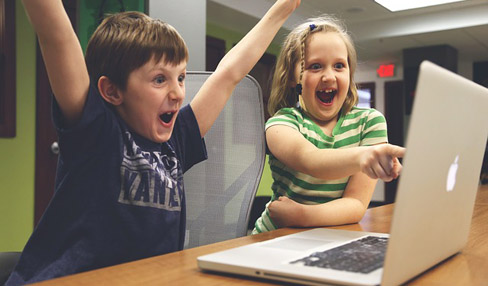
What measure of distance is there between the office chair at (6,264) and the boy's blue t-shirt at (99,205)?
7 cm

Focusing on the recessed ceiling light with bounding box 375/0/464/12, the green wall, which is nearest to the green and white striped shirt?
the green wall

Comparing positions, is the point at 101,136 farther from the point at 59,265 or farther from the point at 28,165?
the point at 28,165

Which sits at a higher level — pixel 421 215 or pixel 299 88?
pixel 299 88

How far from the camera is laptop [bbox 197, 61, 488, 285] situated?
46 centimetres

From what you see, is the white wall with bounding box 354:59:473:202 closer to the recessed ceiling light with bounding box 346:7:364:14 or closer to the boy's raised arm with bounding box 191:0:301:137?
the recessed ceiling light with bounding box 346:7:364:14

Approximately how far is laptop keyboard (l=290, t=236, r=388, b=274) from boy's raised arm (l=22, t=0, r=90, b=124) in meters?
0.43

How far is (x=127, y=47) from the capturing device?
0.87 metres

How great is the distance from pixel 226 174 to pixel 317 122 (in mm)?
287

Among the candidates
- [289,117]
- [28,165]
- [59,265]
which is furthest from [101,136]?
[28,165]

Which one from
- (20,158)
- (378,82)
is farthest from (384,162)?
(378,82)

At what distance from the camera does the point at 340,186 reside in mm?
1164

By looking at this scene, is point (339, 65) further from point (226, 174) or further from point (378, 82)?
point (378, 82)

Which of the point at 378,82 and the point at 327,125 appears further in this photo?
the point at 378,82

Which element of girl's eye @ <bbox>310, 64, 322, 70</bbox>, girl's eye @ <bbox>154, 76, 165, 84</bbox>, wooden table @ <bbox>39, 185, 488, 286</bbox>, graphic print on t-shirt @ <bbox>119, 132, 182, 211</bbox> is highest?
girl's eye @ <bbox>310, 64, 322, 70</bbox>
